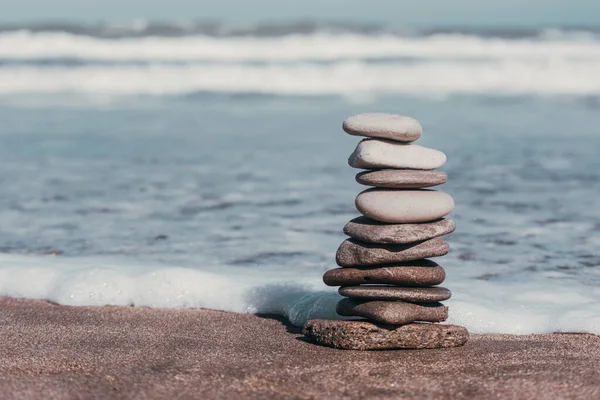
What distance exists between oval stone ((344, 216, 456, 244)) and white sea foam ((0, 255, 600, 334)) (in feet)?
1.75

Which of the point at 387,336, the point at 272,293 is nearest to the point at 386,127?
the point at 387,336

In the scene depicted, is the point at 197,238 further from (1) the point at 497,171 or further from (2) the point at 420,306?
(1) the point at 497,171

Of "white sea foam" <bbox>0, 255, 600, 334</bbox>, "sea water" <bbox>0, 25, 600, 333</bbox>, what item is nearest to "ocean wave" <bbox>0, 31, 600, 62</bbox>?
"sea water" <bbox>0, 25, 600, 333</bbox>

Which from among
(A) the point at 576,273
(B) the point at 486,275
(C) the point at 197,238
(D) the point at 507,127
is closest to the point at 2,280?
(C) the point at 197,238

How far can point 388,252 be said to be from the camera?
431 cm

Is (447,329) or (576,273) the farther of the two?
(576,273)

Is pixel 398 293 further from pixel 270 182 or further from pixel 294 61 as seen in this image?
pixel 294 61

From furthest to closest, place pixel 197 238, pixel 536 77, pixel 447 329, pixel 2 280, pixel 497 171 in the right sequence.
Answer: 1. pixel 536 77
2. pixel 497 171
3. pixel 197 238
4. pixel 2 280
5. pixel 447 329

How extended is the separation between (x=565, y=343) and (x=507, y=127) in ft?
27.5

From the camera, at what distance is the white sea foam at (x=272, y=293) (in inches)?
186

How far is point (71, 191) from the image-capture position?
27.0ft

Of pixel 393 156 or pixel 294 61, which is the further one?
pixel 294 61

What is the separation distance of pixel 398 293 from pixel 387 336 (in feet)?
0.72

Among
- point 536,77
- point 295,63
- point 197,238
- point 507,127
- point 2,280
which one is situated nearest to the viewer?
point 2,280
